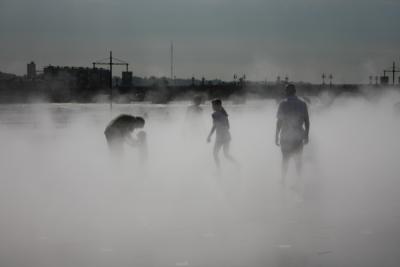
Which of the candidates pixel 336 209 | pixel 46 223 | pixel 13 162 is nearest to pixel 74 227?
pixel 46 223

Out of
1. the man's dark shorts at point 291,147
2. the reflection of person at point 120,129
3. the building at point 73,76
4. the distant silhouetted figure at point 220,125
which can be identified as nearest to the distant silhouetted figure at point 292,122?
the man's dark shorts at point 291,147

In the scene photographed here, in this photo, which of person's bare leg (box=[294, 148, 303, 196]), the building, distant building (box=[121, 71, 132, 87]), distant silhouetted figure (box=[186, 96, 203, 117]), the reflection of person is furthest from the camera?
distant building (box=[121, 71, 132, 87])

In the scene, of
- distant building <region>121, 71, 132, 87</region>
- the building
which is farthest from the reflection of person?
distant building <region>121, 71, 132, 87</region>

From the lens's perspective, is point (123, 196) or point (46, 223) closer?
point (46, 223)

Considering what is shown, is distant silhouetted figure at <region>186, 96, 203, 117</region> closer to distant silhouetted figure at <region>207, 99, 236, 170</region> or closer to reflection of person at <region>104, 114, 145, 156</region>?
distant silhouetted figure at <region>207, 99, 236, 170</region>

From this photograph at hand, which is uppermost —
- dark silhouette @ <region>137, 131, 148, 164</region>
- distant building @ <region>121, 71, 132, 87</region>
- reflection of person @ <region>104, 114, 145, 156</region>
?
reflection of person @ <region>104, 114, 145, 156</region>

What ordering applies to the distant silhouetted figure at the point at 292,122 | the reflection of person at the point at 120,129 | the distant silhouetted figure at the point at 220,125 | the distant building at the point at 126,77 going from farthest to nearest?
the distant building at the point at 126,77, the distant silhouetted figure at the point at 220,125, the reflection of person at the point at 120,129, the distant silhouetted figure at the point at 292,122

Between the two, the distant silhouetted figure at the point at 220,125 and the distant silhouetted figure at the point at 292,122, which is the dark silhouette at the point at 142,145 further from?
the distant silhouetted figure at the point at 292,122

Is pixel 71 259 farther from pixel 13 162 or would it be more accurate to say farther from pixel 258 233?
pixel 13 162

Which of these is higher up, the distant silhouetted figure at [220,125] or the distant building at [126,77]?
the distant silhouetted figure at [220,125]

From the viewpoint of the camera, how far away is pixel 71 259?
22.3 ft

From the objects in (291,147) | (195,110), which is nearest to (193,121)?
(195,110)

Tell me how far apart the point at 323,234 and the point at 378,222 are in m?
1.05

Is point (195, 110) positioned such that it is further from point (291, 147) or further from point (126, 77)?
point (126, 77)
